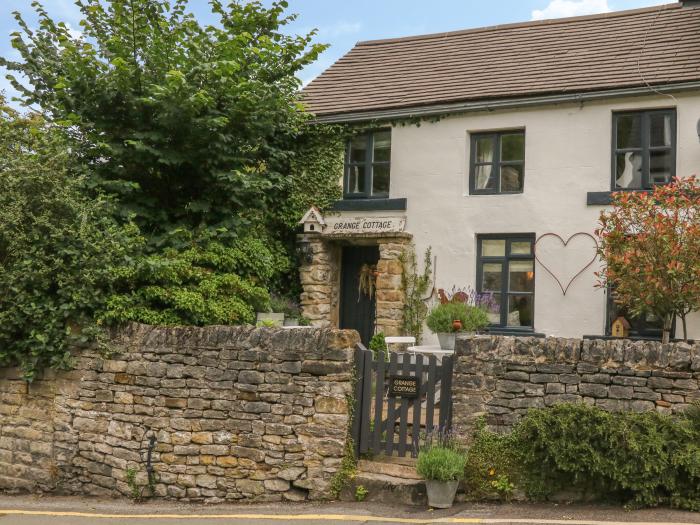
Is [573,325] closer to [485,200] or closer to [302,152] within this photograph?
[485,200]

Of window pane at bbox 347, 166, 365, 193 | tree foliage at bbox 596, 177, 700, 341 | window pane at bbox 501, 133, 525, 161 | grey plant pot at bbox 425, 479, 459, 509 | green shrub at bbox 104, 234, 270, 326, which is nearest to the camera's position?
grey plant pot at bbox 425, 479, 459, 509

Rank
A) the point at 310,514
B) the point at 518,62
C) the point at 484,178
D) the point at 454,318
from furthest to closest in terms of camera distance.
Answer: the point at 518,62, the point at 484,178, the point at 454,318, the point at 310,514

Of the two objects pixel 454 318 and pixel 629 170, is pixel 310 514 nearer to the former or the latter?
pixel 454 318

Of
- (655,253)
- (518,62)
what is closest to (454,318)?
(655,253)

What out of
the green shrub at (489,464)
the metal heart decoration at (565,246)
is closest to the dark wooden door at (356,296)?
the metal heart decoration at (565,246)

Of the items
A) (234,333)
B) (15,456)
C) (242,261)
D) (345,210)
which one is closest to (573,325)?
(345,210)

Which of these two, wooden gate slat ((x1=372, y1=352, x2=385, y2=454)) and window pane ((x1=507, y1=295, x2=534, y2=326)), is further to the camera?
window pane ((x1=507, y1=295, x2=534, y2=326))

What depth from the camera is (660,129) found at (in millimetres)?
12688

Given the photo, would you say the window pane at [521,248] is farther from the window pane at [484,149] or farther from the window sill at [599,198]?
the window pane at [484,149]

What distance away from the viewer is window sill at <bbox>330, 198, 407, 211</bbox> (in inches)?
566

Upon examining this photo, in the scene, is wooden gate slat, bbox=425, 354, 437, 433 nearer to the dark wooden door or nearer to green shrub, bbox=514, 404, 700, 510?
green shrub, bbox=514, 404, 700, 510

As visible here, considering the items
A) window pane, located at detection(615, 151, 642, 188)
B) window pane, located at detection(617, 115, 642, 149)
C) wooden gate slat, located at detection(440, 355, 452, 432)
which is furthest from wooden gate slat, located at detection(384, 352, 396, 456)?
window pane, located at detection(617, 115, 642, 149)

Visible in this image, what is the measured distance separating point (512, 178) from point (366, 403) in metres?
7.14

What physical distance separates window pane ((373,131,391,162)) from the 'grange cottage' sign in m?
1.33
